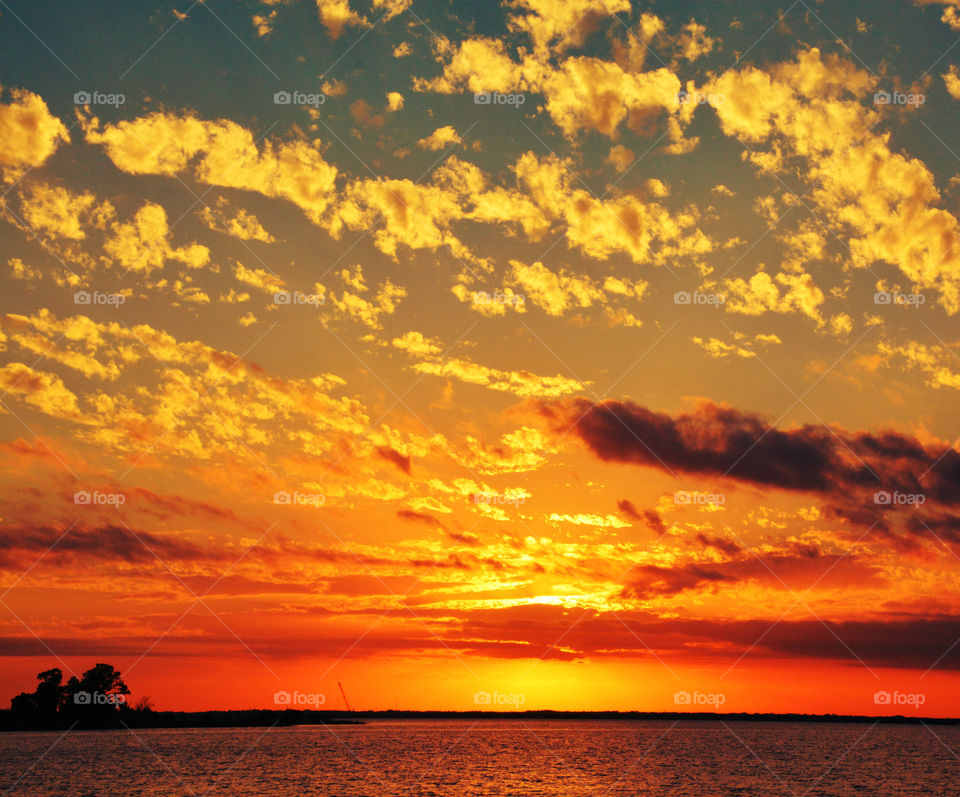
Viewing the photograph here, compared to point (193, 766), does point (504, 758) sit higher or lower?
higher

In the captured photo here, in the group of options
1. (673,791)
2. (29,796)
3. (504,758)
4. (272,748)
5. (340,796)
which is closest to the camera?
(29,796)

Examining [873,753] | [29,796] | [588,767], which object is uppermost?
[873,753]

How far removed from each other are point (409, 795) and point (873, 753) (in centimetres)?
14112

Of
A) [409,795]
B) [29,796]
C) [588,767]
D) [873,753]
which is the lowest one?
[29,796]

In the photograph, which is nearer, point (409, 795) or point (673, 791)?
point (409, 795)

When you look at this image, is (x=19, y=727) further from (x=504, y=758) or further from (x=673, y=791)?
(x=673, y=791)

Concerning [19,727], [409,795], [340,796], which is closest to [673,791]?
[409,795]

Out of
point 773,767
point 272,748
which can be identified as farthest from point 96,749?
point 773,767

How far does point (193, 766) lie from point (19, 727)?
3929 inches

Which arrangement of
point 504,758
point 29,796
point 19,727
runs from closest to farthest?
1. point 29,796
2. point 504,758
3. point 19,727

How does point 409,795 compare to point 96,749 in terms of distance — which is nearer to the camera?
point 409,795

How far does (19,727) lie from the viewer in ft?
639

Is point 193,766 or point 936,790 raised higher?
point 936,790

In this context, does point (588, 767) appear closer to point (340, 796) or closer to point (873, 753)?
point (340, 796)
